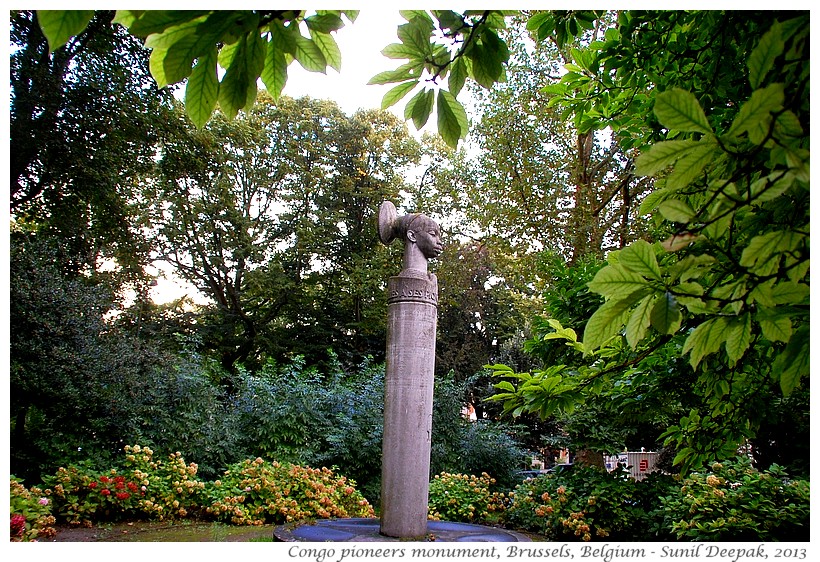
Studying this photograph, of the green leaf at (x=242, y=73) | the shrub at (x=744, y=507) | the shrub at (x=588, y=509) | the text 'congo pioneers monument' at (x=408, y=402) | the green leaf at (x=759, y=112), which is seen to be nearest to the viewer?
the green leaf at (x=759, y=112)

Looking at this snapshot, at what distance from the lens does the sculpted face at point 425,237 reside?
5.02 m

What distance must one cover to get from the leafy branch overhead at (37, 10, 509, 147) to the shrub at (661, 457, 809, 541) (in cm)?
421

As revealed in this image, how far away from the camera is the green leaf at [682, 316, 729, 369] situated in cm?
74

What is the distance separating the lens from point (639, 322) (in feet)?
2.38

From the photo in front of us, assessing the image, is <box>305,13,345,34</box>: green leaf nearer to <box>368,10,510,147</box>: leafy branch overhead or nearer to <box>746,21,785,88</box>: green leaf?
<box>368,10,510,147</box>: leafy branch overhead

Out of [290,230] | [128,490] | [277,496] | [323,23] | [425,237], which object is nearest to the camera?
[323,23]

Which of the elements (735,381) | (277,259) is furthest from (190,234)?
(735,381)

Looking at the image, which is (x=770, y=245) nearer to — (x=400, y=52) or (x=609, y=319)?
(x=609, y=319)

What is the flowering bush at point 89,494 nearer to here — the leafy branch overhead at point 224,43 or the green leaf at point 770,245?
the leafy branch overhead at point 224,43

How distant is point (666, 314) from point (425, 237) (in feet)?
14.3

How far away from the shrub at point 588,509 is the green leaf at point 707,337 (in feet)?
17.6

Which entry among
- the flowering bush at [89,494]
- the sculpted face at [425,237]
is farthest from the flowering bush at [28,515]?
the sculpted face at [425,237]

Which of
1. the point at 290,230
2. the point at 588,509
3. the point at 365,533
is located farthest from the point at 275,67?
the point at 290,230

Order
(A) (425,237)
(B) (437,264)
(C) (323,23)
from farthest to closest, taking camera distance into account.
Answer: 1. (B) (437,264)
2. (A) (425,237)
3. (C) (323,23)
